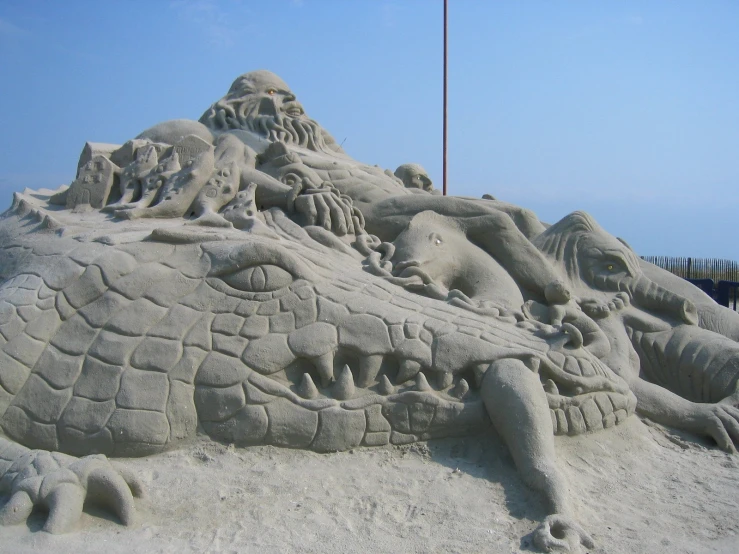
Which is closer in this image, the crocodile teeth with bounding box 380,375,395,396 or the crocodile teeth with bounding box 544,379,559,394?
the crocodile teeth with bounding box 380,375,395,396

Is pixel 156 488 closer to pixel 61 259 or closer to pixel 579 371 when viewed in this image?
pixel 61 259

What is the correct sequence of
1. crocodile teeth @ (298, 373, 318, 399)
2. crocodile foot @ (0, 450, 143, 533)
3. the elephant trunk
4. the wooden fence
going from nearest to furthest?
crocodile foot @ (0, 450, 143, 533) < crocodile teeth @ (298, 373, 318, 399) < the elephant trunk < the wooden fence

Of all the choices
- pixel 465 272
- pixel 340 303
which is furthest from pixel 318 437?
pixel 465 272

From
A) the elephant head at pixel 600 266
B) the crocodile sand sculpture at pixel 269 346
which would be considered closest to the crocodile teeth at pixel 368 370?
the crocodile sand sculpture at pixel 269 346

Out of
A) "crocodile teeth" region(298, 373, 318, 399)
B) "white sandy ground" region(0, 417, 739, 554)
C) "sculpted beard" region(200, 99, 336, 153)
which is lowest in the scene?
"white sandy ground" region(0, 417, 739, 554)

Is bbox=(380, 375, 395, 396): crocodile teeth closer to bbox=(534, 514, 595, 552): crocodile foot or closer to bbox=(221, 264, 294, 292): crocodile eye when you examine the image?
bbox=(221, 264, 294, 292): crocodile eye

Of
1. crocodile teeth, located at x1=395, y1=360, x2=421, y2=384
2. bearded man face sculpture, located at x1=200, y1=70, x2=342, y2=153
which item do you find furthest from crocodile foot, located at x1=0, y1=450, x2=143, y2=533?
bearded man face sculpture, located at x1=200, y1=70, x2=342, y2=153

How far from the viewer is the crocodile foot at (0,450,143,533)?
2.44 metres

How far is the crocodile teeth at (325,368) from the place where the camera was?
313cm

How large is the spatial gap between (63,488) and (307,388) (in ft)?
3.28

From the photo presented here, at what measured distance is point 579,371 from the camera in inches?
132

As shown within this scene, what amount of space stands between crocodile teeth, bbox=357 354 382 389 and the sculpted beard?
7.52ft

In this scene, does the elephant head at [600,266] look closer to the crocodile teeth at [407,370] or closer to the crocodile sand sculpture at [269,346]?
the crocodile sand sculpture at [269,346]

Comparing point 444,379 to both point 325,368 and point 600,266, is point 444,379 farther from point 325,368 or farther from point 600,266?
point 600,266
